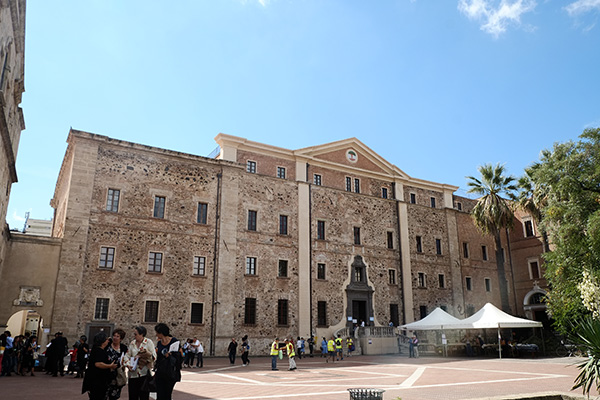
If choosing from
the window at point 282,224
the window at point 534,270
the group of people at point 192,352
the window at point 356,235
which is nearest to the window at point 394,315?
the window at point 356,235

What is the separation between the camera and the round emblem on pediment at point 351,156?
33.6m

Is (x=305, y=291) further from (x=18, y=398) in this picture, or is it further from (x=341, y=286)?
(x=18, y=398)

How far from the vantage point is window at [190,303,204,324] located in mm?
24484

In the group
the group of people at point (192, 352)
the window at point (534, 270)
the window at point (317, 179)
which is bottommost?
the group of people at point (192, 352)

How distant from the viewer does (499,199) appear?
31.6 meters

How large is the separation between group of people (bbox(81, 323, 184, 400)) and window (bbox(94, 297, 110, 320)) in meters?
16.8

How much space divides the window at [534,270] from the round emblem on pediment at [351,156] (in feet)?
57.9

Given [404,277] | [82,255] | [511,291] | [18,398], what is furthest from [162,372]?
[511,291]

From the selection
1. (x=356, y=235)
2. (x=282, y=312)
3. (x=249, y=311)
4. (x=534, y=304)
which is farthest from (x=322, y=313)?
(x=534, y=304)

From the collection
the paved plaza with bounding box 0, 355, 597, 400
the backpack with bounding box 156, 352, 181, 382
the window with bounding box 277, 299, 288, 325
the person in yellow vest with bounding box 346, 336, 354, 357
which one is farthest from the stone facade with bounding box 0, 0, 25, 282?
the person in yellow vest with bounding box 346, 336, 354, 357

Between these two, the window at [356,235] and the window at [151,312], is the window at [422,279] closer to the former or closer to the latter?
the window at [356,235]

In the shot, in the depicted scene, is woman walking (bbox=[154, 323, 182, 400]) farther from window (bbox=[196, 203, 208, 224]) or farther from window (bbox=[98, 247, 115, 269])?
window (bbox=[196, 203, 208, 224])

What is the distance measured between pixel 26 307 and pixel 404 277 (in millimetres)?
23530

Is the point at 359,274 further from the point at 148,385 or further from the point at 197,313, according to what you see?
the point at 148,385
